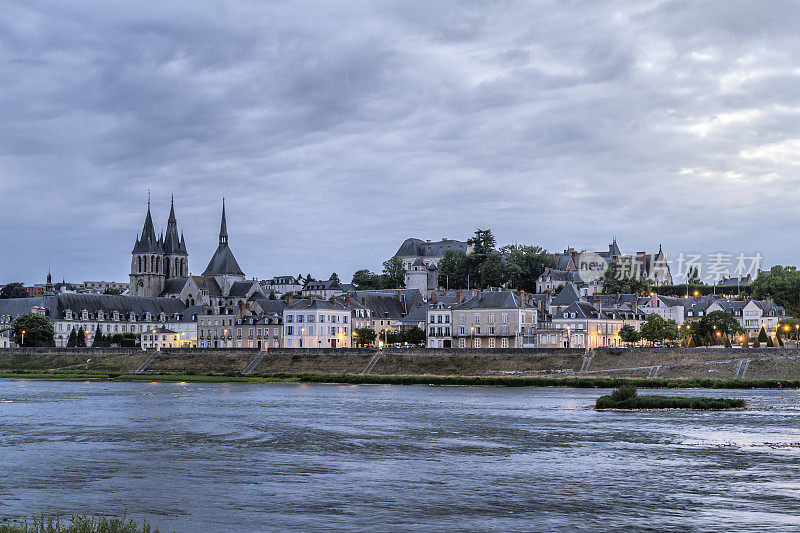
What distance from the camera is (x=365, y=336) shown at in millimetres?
122938

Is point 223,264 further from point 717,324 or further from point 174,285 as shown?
point 717,324

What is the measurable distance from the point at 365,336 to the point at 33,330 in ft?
154

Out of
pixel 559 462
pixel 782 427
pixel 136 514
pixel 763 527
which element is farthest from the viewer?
pixel 782 427

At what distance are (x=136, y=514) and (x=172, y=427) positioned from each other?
23338 millimetres

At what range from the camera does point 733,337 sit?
119 metres

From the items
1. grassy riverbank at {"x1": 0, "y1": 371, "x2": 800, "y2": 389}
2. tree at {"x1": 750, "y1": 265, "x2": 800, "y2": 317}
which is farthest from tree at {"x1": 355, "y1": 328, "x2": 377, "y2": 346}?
tree at {"x1": 750, "y1": 265, "x2": 800, "y2": 317}

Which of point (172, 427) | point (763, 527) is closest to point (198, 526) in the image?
point (763, 527)

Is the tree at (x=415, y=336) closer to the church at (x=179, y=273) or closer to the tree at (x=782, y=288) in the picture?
the church at (x=179, y=273)

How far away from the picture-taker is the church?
6437 inches

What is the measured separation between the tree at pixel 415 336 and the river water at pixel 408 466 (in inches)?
2260

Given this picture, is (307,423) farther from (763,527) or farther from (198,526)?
(763,527)

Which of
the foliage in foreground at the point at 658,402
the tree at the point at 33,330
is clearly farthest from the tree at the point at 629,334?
the tree at the point at 33,330

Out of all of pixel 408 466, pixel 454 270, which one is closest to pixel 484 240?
pixel 454 270

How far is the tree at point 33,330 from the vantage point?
5162 inches
